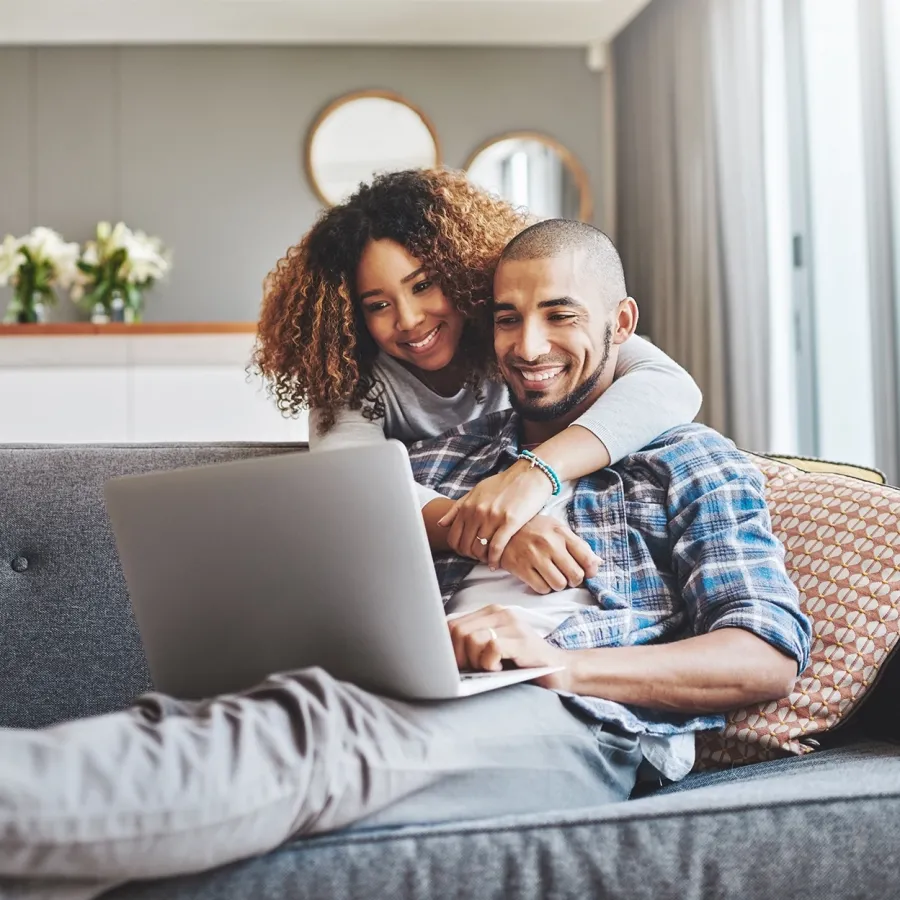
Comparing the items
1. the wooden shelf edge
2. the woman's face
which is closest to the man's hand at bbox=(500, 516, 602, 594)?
the woman's face

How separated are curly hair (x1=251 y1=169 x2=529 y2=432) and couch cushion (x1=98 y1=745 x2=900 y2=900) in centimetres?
89

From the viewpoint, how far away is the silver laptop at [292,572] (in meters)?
0.92

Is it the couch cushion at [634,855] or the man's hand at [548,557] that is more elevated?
the man's hand at [548,557]

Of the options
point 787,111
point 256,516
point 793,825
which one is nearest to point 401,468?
point 256,516

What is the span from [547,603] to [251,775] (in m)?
0.53

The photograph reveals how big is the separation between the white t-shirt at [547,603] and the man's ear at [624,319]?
0.80 ft

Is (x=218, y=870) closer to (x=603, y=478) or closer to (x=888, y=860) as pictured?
(x=888, y=860)

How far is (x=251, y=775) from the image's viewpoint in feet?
2.75

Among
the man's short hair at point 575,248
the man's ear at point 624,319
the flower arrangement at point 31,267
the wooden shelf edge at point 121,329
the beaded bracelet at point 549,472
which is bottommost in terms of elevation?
the beaded bracelet at point 549,472

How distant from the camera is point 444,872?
875mm

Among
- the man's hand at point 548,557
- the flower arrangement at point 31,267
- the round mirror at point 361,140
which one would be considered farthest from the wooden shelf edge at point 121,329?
the man's hand at point 548,557

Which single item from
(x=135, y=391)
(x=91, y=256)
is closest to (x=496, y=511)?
(x=135, y=391)

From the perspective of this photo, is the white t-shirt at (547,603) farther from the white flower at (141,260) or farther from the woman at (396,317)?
the white flower at (141,260)

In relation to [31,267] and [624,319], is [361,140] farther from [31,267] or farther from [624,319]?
[624,319]
